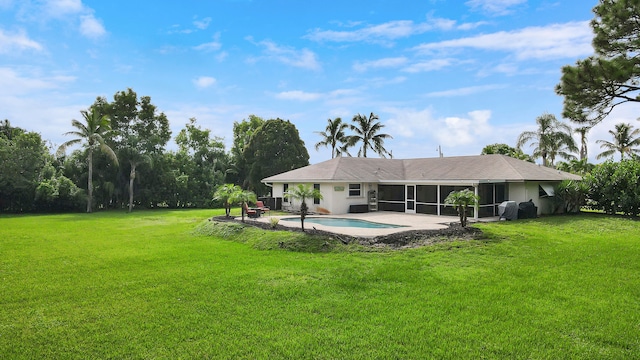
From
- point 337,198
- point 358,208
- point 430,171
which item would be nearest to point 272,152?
point 337,198

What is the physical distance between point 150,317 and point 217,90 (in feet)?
69.3

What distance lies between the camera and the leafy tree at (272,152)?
3844cm

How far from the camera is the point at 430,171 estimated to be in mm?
24734

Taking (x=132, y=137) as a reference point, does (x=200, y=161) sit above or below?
below

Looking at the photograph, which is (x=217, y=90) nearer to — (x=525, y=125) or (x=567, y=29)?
(x=567, y=29)

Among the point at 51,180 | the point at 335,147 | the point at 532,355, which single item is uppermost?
the point at 335,147

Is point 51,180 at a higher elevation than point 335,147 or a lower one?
lower

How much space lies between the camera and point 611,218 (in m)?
18.8

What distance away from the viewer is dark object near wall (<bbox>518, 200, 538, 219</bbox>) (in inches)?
779

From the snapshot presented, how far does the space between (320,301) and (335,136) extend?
37.4m

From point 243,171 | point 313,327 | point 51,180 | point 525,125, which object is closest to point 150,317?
point 313,327

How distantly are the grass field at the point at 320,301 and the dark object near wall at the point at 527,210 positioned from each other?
7189 millimetres

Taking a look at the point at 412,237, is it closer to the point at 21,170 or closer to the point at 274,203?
the point at 274,203

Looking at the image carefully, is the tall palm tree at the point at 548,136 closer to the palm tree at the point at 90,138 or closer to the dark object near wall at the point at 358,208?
the dark object near wall at the point at 358,208
